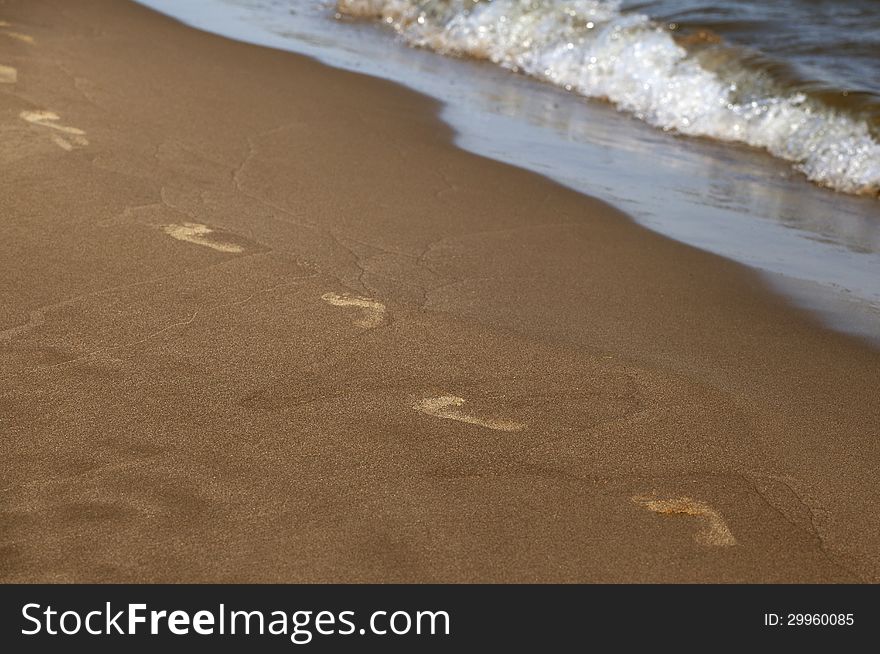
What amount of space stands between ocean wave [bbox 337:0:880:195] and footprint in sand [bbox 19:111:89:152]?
359 cm

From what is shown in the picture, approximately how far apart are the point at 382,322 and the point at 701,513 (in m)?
1.09

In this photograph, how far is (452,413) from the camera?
2.62m

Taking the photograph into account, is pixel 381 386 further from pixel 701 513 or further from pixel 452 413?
pixel 701 513

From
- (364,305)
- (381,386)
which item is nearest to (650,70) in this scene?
(364,305)

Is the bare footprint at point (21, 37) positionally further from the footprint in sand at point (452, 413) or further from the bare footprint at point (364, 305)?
the footprint in sand at point (452, 413)

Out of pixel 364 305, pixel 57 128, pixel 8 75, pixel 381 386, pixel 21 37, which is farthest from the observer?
pixel 21 37

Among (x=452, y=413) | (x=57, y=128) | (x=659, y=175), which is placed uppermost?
(x=659, y=175)

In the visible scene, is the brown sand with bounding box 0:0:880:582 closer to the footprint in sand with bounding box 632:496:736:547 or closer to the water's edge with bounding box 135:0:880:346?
the footprint in sand with bounding box 632:496:736:547

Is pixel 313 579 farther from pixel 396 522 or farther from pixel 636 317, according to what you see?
pixel 636 317

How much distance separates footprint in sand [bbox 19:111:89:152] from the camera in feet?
13.8

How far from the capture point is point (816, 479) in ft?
8.21

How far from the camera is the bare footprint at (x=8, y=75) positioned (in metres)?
4.86

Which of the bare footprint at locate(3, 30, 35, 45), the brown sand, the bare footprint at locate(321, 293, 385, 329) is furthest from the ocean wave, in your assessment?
the bare footprint at locate(3, 30, 35, 45)

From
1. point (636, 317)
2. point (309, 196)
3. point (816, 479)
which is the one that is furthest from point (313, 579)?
point (309, 196)
